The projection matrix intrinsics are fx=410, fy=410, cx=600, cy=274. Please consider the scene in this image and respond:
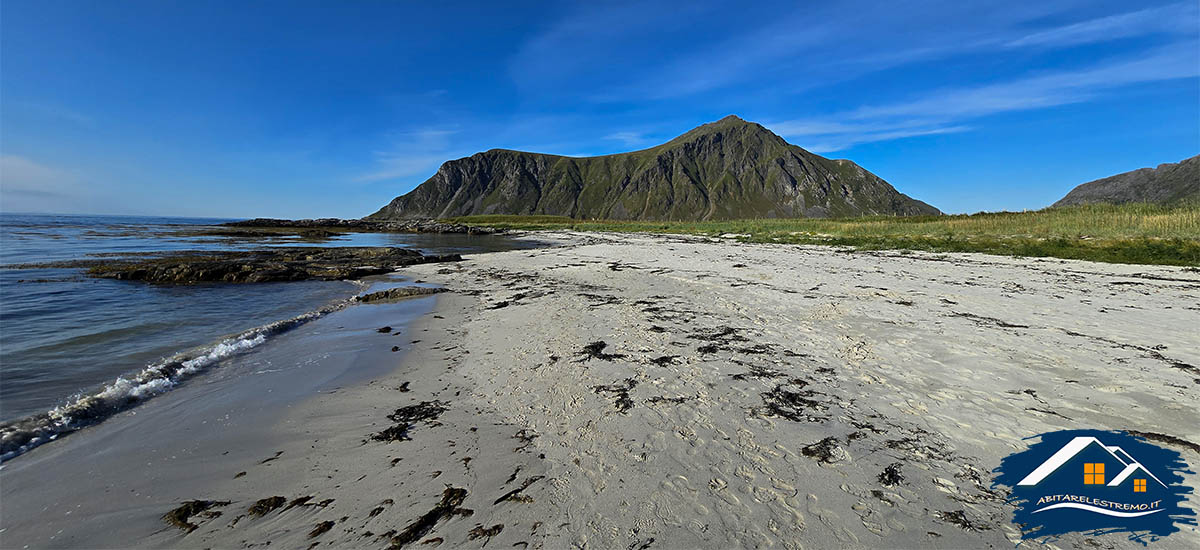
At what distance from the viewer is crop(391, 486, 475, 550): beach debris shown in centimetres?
323

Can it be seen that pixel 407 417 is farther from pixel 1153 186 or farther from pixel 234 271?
pixel 1153 186

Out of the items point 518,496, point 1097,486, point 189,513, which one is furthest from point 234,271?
point 1097,486

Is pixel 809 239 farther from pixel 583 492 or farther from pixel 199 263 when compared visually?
pixel 199 263

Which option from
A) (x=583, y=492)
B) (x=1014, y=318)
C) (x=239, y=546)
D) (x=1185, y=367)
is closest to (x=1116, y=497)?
(x=583, y=492)

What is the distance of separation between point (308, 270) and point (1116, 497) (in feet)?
86.7

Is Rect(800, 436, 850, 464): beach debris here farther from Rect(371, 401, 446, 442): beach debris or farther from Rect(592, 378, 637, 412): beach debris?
Rect(371, 401, 446, 442): beach debris

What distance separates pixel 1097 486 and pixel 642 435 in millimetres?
4040

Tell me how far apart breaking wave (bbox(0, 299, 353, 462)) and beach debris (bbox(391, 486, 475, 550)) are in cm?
548

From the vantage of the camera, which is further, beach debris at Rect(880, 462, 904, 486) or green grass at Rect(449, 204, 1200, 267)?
green grass at Rect(449, 204, 1200, 267)

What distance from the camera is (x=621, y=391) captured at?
20.0ft

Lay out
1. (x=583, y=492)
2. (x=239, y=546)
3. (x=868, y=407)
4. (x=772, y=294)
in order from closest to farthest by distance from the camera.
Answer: (x=239, y=546)
(x=583, y=492)
(x=868, y=407)
(x=772, y=294)

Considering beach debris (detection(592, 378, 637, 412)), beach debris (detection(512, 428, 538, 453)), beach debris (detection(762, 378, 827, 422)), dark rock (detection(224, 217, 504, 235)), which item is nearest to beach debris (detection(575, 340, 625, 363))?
beach debris (detection(592, 378, 637, 412))

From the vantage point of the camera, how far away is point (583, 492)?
378 centimetres

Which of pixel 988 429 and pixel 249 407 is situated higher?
pixel 988 429
